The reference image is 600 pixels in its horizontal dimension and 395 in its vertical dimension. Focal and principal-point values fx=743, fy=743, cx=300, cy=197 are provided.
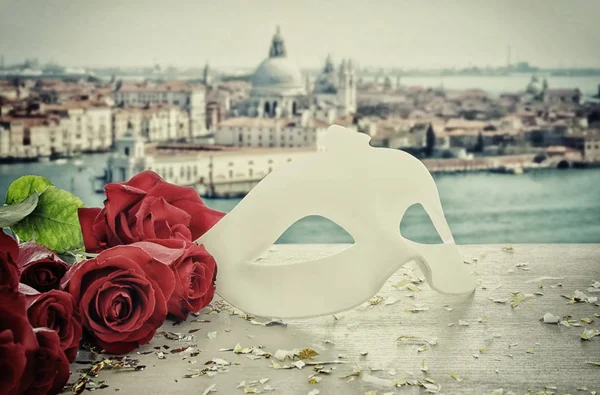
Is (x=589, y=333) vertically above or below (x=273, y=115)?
below

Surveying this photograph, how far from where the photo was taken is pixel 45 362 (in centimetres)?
48

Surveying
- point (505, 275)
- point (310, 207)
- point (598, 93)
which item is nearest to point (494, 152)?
point (598, 93)

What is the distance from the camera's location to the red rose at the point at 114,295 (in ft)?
1.89

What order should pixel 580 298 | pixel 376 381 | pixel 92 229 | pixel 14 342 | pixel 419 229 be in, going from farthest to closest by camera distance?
pixel 419 229, pixel 580 298, pixel 92 229, pixel 376 381, pixel 14 342

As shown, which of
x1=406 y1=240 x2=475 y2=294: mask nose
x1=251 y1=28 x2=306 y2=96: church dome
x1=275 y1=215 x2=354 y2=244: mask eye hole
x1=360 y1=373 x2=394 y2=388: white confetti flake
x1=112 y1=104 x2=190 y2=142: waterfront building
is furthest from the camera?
x1=275 y1=215 x2=354 y2=244: mask eye hole

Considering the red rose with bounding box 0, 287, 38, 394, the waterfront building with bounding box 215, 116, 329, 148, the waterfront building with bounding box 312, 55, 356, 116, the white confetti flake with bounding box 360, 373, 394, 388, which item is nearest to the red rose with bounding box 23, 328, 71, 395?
the red rose with bounding box 0, 287, 38, 394

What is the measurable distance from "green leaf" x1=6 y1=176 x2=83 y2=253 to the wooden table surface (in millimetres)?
121

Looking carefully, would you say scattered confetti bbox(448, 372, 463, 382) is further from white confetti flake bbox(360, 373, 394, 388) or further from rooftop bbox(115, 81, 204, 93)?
rooftop bbox(115, 81, 204, 93)

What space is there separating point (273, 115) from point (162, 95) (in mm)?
579

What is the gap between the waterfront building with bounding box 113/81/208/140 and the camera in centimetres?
320

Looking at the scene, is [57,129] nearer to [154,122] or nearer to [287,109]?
[154,122]

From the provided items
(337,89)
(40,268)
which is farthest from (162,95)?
(40,268)

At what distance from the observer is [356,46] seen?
3127mm

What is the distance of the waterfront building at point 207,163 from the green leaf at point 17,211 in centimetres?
277
